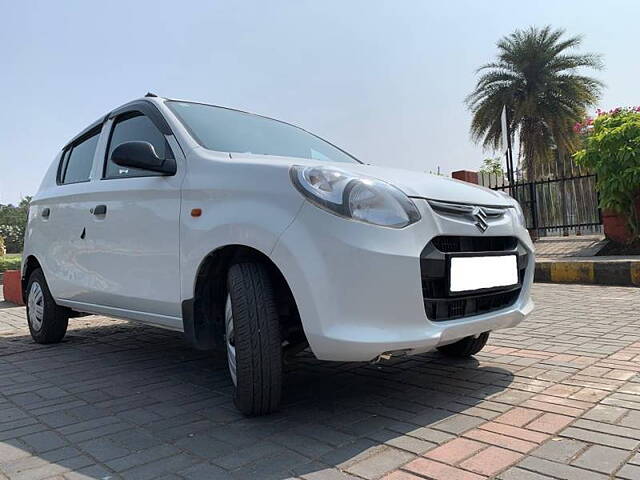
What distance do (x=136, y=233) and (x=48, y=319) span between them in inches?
79.5

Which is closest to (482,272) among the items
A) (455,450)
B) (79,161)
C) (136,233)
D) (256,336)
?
(455,450)

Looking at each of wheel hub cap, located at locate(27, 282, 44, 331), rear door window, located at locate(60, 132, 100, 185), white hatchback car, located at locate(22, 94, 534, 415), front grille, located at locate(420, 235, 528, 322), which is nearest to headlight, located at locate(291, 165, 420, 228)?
white hatchback car, located at locate(22, 94, 534, 415)

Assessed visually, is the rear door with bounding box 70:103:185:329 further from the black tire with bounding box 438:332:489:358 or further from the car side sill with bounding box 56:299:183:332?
the black tire with bounding box 438:332:489:358

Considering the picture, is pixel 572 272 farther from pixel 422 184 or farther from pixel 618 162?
pixel 422 184

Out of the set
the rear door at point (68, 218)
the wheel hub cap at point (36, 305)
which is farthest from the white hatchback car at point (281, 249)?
the wheel hub cap at point (36, 305)

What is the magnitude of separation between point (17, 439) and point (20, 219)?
4613 centimetres

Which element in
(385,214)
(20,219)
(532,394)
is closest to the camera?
(385,214)

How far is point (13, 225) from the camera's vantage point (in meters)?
41.1

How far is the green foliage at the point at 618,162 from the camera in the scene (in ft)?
27.9

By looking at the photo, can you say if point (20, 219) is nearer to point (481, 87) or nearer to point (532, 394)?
point (481, 87)

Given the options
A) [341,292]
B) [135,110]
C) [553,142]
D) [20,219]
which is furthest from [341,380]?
[20,219]

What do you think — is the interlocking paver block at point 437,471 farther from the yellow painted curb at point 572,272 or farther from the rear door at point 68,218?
the yellow painted curb at point 572,272

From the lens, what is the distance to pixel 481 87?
24.8m

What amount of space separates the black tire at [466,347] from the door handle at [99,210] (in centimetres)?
240
